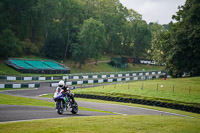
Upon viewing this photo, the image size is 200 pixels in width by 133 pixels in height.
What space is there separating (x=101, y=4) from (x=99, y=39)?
1155 inches

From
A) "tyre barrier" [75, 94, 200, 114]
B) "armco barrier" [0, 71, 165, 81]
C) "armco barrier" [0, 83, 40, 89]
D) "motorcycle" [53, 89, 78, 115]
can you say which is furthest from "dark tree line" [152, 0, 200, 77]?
"motorcycle" [53, 89, 78, 115]

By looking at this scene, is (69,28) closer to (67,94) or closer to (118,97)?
(118,97)

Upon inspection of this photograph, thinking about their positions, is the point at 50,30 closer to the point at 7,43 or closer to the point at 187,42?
the point at 7,43

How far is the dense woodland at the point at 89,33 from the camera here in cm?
5175

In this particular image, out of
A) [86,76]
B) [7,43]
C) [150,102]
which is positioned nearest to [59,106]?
[150,102]

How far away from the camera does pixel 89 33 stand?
73750mm

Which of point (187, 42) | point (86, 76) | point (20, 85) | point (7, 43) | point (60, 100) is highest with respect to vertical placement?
point (7, 43)

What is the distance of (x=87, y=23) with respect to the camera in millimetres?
74062

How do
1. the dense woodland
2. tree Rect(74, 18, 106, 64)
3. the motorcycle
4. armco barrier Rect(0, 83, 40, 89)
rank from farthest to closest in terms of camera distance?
tree Rect(74, 18, 106, 64)
the dense woodland
armco barrier Rect(0, 83, 40, 89)
the motorcycle

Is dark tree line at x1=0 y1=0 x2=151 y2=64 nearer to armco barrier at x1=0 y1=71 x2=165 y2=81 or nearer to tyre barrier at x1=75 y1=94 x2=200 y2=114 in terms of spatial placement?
armco barrier at x1=0 y1=71 x2=165 y2=81

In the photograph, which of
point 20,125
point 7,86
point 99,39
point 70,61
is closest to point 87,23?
point 99,39

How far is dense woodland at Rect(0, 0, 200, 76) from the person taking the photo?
51750mm

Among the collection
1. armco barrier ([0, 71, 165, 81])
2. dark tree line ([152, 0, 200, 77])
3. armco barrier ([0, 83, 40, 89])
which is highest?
dark tree line ([152, 0, 200, 77])

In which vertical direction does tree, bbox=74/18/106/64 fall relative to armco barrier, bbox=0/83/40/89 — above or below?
above
